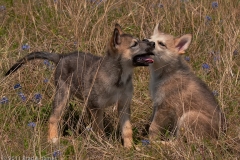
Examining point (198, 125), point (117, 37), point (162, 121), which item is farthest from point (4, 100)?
point (198, 125)

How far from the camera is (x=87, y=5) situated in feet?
27.1

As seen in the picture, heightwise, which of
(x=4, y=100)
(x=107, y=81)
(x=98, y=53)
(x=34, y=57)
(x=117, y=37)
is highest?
(x=117, y=37)

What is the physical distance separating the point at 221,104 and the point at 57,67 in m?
2.00

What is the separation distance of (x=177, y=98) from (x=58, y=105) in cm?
137

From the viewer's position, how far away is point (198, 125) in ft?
19.0

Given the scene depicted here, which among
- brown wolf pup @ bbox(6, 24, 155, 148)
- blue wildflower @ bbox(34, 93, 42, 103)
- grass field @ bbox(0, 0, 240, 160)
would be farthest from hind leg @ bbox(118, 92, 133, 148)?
blue wildflower @ bbox(34, 93, 42, 103)

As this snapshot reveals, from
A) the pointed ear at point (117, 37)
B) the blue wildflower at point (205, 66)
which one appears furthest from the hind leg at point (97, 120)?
the blue wildflower at point (205, 66)

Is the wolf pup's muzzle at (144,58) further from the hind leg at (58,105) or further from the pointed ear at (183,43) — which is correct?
the hind leg at (58,105)

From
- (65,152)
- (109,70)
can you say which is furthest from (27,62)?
(65,152)

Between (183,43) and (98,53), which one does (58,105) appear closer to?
(98,53)

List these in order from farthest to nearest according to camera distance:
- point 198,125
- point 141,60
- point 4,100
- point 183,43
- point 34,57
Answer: point 183,43
point 34,57
point 141,60
point 4,100
point 198,125

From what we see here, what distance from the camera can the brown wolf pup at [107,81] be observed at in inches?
238

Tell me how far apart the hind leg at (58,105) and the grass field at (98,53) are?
0.38 feet

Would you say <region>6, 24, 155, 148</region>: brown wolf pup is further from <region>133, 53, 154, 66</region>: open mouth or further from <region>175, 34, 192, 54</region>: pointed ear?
<region>175, 34, 192, 54</region>: pointed ear
